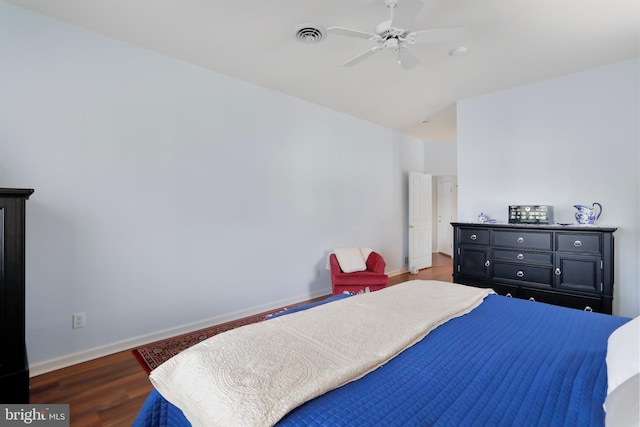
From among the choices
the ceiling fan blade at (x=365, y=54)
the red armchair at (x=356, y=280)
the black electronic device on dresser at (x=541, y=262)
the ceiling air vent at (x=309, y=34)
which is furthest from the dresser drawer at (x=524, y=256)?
the ceiling air vent at (x=309, y=34)

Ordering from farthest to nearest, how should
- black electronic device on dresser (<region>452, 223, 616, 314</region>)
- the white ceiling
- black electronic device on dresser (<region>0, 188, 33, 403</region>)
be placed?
black electronic device on dresser (<region>452, 223, 616, 314</region>) → the white ceiling → black electronic device on dresser (<region>0, 188, 33, 403</region>)

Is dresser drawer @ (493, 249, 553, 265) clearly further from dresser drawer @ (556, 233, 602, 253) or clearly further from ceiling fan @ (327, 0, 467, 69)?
ceiling fan @ (327, 0, 467, 69)

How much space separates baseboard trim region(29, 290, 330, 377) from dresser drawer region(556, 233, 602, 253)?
3.05m

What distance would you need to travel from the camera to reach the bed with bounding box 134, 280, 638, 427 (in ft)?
2.89

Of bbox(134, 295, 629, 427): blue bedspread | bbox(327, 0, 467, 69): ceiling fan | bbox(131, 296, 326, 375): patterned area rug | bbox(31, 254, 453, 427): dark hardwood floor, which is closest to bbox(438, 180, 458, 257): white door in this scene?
bbox(327, 0, 467, 69): ceiling fan

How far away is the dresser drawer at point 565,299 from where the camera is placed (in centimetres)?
279

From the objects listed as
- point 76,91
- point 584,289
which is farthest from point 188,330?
point 584,289

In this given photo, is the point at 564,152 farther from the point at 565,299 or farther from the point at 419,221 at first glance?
the point at 419,221

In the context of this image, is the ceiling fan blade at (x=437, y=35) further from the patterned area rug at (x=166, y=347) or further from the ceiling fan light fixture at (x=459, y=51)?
the patterned area rug at (x=166, y=347)

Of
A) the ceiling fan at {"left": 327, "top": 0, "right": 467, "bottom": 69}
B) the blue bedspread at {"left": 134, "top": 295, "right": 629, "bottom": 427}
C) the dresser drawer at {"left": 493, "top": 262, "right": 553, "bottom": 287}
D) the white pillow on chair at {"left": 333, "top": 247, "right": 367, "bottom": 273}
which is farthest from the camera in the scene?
the white pillow on chair at {"left": 333, "top": 247, "right": 367, "bottom": 273}

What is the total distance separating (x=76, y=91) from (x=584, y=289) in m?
4.69

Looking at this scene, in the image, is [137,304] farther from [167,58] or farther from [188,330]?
[167,58]

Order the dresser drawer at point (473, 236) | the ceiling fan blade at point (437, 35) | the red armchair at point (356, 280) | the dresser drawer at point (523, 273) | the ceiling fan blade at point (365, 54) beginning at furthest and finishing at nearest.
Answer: the red armchair at point (356, 280), the dresser drawer at point (473, 236), the dresser drawer at point (523, 273), the ceiling fan blade at point (365, 54), the ceiling fan blade at point (437, 35)

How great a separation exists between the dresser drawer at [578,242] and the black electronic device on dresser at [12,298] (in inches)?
160
